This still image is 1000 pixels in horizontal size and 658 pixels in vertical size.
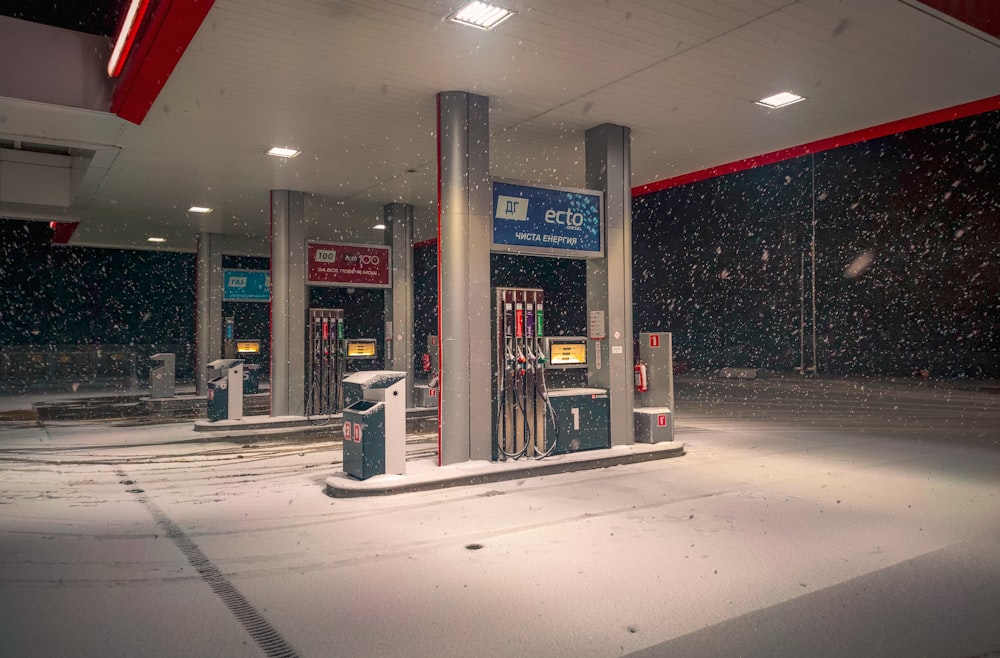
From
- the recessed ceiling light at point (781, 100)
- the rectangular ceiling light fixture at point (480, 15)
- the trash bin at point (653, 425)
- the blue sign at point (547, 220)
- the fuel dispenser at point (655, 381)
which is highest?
the recessed ceiling light at point (781, 100)

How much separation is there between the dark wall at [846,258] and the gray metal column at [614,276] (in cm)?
1607

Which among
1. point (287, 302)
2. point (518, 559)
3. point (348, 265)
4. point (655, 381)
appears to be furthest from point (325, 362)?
point (518, 559)

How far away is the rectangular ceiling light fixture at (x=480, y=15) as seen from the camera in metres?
5.34

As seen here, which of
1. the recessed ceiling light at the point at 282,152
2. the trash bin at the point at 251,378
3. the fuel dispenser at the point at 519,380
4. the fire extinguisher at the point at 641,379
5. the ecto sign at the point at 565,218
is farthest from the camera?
the trash bin at the point at 251,378

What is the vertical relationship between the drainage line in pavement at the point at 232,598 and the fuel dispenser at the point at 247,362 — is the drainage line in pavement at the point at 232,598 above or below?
below

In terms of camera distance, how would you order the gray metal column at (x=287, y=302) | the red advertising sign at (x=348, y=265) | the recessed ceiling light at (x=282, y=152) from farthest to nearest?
the red advertising sign at (x=348, y=265), the gray metal column at (x=287, y=302), the recessed ceiling light at (x=282, y=152)

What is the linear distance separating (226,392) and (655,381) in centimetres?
684

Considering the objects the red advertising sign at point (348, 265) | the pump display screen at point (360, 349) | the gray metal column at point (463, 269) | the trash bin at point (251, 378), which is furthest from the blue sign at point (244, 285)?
the gray metal column at point (463, 269)

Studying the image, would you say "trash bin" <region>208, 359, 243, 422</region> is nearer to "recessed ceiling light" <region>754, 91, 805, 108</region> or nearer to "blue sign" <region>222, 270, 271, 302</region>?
"blue sign" <region>222, 270, 271, 302</region>

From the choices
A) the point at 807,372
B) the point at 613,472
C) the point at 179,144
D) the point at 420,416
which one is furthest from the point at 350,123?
the point at 807,372

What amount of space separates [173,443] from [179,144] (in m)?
4.15

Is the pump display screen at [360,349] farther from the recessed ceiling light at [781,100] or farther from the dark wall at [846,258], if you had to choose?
the dark wall at [846,258]

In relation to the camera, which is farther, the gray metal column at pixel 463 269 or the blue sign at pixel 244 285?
the blue sign at pixel 244 285

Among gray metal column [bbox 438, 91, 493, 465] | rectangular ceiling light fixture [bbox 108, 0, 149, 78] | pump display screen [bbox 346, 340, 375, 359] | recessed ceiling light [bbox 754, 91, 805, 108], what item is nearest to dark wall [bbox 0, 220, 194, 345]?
pump display screen [bbox 346, 340, 375, 359]
